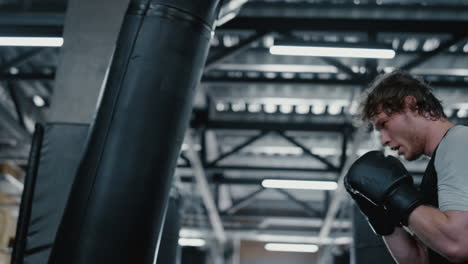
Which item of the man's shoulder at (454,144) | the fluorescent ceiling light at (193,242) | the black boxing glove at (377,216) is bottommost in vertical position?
the black boxing glove at (377,216)

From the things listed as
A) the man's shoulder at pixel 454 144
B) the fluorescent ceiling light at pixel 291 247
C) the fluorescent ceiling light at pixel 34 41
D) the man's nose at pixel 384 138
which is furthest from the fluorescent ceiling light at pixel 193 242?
the man's shoulder at pixel 454 144

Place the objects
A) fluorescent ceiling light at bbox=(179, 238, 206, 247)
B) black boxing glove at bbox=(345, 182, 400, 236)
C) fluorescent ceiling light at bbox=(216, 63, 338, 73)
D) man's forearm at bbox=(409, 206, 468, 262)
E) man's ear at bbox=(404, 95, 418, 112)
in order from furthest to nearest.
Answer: fluorescent ceiling light at bbox=(179, 238, 206, 247) < fluorescent ceiling light at bbox=(216, 63, 338, 73) < man's ear at bbox=(404, 95, 418, 112) < black boxing glove at bbox=(345, 182, 400, 236) < man's forearm at bbox=(409, 206, 468, 262)

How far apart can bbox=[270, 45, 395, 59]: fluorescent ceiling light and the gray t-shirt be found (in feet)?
12.7

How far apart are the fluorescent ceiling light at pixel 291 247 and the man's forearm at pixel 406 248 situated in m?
13.8

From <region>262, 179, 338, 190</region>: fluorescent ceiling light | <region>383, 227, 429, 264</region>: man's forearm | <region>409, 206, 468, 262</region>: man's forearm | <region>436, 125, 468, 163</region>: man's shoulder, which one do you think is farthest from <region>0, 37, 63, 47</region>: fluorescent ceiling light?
<region>262, 179, 338, 190</region>: fluorescent ceiling light

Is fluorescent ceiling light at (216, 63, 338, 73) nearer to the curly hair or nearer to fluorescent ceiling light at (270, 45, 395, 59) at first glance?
fluorescent ceiling light at (270, 45, 395, 59)

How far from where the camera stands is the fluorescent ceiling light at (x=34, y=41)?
18.6 ft

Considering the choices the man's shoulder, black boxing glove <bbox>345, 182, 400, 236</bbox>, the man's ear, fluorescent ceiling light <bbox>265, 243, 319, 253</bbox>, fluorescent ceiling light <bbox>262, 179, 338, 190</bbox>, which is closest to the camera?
the man's shoulder

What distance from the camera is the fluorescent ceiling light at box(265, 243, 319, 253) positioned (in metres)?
15.9

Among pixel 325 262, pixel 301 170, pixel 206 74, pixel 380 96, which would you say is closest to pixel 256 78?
pixel 206 74

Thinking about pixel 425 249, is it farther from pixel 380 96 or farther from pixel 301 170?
pixel 301 170

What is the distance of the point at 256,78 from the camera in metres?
7.45

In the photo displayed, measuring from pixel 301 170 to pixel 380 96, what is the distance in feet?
26.0

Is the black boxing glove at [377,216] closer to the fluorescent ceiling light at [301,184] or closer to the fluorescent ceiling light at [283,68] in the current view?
the fluorescent ceiling light at [283,68]
